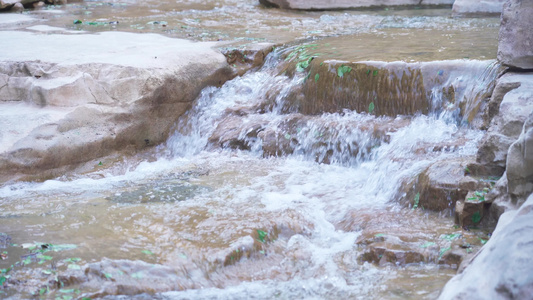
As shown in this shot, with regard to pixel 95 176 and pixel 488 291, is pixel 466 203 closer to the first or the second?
pixel 488 291

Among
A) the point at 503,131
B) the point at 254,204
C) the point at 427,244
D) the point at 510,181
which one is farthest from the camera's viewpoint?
the point at 254,204

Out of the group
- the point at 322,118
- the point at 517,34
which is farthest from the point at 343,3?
the point at 517,34

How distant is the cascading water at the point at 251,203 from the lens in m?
3.26

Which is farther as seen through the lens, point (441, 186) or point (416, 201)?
point (416, 201)

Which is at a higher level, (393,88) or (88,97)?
(393,88)

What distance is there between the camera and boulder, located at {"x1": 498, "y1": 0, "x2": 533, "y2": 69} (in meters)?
4.21

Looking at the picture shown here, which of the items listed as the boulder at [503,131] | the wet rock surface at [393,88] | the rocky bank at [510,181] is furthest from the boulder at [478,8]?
the boulder at [503,131]

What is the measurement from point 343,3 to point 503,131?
755 cm

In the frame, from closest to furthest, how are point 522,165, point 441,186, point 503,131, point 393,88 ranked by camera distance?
point 522,165
point 503,131
point 441,186
point 393,88

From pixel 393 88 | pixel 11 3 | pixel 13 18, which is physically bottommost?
pixel 393 88

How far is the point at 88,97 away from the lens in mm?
5727

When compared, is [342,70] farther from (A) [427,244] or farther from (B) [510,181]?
(B) [510,181]

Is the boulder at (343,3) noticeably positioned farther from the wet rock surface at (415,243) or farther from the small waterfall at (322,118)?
the wet rock surface at (415,243)

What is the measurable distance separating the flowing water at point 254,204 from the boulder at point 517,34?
0.67 metres
